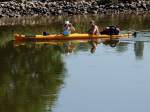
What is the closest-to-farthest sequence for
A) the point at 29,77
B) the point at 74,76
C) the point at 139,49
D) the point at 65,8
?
the point at 74,76 < the point at 29,77 < the point at 139,49 < the point at 65,8

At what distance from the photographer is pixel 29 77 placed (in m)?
28.8

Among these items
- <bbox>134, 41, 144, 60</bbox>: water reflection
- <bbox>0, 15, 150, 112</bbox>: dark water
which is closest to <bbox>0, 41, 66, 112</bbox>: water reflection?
<bbox>0, 15, 150, 112</bbox>: dark water

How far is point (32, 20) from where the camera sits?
6012 cm

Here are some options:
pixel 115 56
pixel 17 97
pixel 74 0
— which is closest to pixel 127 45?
pixel 115 56

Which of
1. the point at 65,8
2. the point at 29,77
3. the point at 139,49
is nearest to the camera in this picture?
the point at 29,77

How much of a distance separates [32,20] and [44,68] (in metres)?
28.4

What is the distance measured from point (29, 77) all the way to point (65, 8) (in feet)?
131

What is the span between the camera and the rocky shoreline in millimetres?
65062

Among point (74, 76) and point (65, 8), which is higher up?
point (65, 8)

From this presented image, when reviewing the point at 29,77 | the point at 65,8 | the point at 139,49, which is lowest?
the point at 29,77

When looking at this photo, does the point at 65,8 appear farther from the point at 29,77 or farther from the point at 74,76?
the point at 74,76

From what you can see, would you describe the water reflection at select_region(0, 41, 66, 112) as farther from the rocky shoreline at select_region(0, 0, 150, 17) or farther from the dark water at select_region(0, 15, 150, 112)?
the rocky shoreline at select_region(0, 0, 150, 17)

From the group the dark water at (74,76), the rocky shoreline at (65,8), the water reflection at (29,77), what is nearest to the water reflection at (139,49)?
the dark water at (74,76)

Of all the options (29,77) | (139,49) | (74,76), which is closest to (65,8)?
(139,49)
